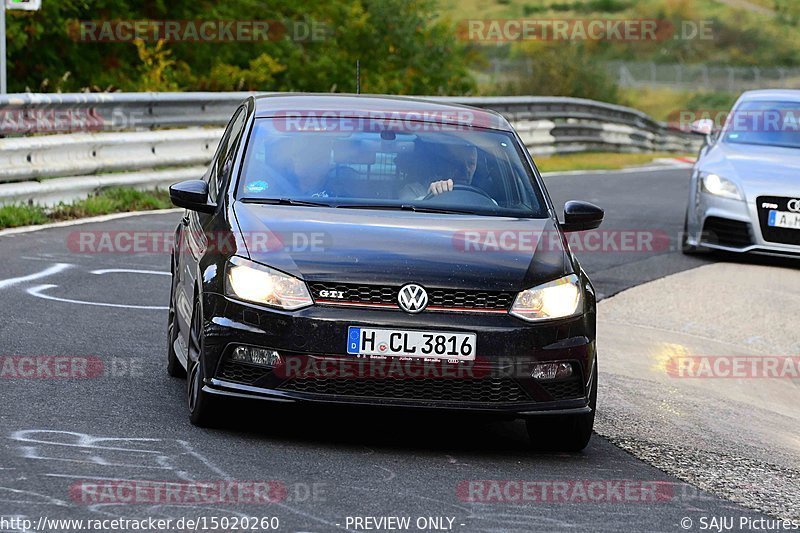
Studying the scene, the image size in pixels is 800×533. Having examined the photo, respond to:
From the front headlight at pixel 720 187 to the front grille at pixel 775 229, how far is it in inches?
9.4

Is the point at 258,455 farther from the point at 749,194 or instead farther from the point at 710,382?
the point at 749,194

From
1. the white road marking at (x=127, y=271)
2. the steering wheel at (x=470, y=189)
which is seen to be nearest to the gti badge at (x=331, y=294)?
the steering wheel at (x=470, y=189)

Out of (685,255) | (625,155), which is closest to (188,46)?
(625,155)

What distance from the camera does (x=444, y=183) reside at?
25.2 ft

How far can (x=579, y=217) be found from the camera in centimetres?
771

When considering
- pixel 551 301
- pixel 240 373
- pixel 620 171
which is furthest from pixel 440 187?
pixel 620 171

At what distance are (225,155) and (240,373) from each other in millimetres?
1799

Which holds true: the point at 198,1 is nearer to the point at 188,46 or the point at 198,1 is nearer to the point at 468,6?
the point at 188,46

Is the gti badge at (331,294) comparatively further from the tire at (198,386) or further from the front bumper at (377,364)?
the tire at (198,386)

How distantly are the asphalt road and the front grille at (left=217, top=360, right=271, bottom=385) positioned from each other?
0.12 metres

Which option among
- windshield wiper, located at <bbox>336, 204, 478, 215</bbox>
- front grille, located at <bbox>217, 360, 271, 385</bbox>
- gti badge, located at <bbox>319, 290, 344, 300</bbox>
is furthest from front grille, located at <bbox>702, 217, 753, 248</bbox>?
front grille, located at <bbox>217, 360, 271, 385</bbox>

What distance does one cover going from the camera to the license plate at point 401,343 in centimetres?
647

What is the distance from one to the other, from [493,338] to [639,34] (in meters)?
110

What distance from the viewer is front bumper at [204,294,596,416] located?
6.49 m
